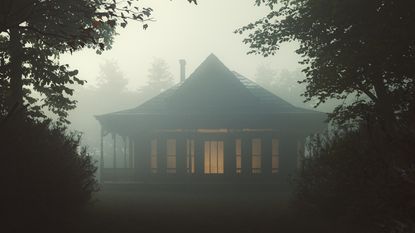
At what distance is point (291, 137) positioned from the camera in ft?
90.1

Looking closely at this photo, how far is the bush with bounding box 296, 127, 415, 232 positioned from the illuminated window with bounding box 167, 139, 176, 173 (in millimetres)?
14982

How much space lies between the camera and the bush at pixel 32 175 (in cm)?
820

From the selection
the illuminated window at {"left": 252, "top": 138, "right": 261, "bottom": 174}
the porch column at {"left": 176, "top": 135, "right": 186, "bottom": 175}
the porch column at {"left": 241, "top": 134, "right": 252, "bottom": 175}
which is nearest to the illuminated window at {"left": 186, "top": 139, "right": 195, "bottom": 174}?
the porch column at {"left": 176, "top": 135, "right": 186, "bottom": 175}

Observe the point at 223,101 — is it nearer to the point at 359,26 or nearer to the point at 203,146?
the point at 203,146

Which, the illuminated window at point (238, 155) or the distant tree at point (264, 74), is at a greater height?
the distant tree at point (264, 74)

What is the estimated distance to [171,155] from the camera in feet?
92.0

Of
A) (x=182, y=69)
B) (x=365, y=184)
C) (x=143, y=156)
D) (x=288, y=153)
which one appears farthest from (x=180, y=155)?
(x=365, y=184)

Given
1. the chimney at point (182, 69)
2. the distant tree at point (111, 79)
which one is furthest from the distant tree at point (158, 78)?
the chimney at point (182, 69)

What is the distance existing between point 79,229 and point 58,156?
229 centimetres

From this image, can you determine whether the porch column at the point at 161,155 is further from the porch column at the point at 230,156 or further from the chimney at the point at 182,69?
the chimney at the point at 182,69

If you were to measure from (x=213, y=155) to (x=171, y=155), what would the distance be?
94.1 inches

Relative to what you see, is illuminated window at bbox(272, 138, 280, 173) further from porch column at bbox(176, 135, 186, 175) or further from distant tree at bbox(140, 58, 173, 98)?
distant tree at bbox(140, 58, 173, 98)

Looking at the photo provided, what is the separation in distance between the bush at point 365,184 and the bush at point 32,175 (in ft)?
16.5

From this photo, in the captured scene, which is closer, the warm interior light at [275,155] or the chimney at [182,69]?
the warm interior light at [275,155]
